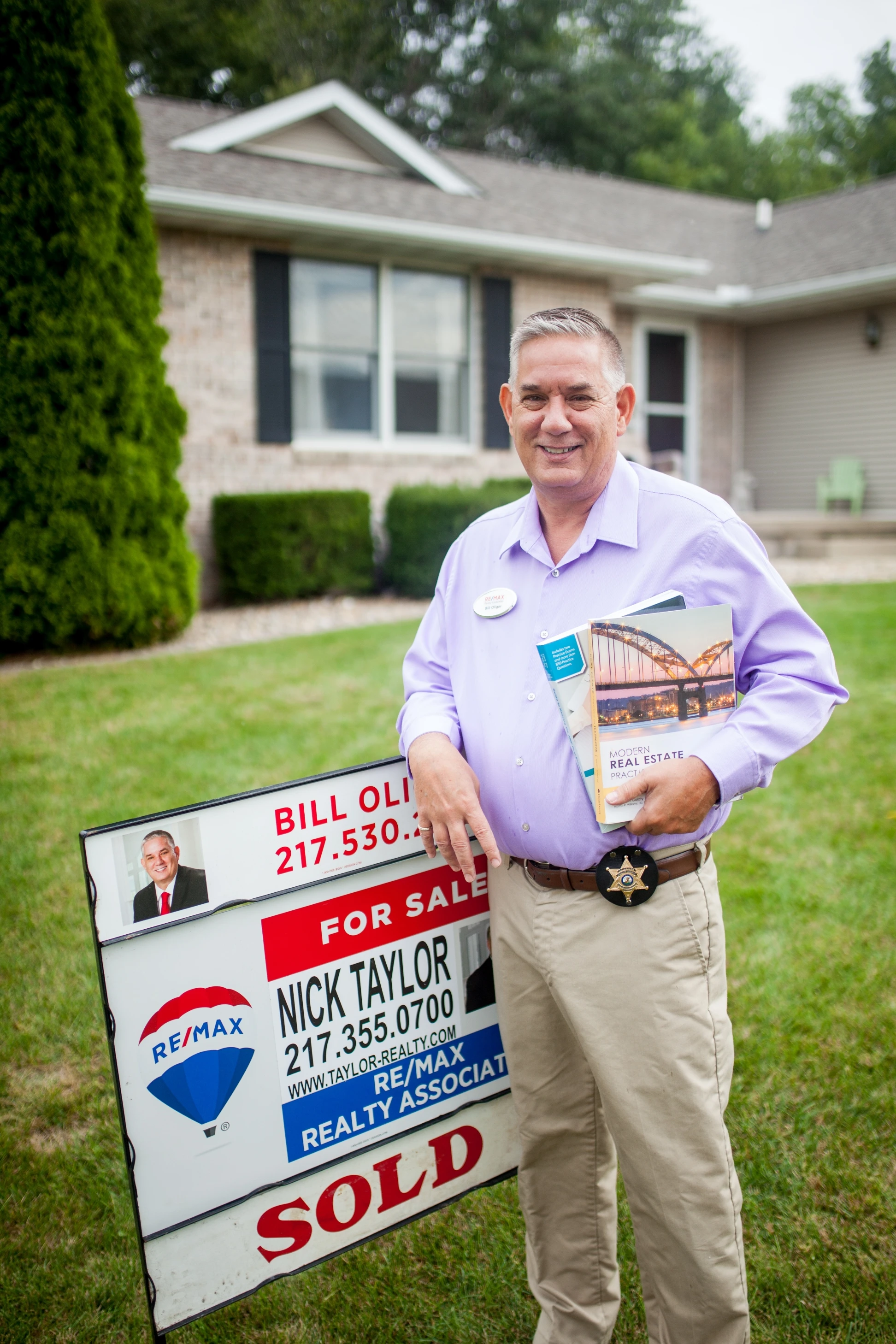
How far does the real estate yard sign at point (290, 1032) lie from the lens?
5.62 feet

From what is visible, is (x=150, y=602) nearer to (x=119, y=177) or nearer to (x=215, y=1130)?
(x=119, y=177)

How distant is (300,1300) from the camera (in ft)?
6.99

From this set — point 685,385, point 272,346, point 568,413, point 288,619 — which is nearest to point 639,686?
point 568,413

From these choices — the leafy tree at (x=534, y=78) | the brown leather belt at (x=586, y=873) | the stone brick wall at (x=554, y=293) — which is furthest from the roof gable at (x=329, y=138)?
the leafy tree at (x=534, y=78)

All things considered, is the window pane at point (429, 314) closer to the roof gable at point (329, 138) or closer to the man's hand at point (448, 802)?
the roof gable at point (329, 138)

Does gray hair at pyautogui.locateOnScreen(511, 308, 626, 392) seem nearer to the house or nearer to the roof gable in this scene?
the house

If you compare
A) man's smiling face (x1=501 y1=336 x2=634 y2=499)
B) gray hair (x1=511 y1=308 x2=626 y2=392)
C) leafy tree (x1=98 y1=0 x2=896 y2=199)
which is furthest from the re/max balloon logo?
leafy tree (x1=98 y1=0 x2=896 y2=199)

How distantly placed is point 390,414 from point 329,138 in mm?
3602

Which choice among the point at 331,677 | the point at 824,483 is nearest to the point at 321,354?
the point at 331,677

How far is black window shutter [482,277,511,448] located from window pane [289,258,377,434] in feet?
4.39

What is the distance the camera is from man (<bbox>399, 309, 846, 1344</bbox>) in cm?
163

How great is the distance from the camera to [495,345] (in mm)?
11484

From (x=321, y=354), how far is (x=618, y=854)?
1027cm

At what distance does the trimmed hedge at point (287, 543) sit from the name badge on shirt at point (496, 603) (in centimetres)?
788
